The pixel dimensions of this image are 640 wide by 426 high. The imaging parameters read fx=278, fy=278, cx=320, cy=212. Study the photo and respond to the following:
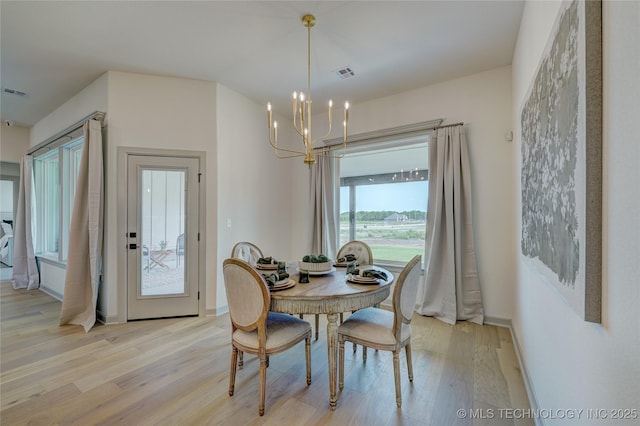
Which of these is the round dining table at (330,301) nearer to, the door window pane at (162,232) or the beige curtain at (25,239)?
the door window pane at (162,232)

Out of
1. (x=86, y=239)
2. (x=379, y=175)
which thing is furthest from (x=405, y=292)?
(x=86, y=239)

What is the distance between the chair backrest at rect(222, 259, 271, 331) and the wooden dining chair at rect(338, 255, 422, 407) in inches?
25.0

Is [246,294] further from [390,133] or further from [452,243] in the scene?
[390,133]

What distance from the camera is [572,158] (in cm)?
108

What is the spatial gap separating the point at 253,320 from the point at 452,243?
255 centimetres

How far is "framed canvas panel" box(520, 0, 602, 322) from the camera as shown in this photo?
36.2 inches

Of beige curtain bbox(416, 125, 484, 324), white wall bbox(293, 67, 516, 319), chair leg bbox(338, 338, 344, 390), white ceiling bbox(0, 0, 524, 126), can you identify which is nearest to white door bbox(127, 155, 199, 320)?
white ceiling bbox(0, 0, 524, 126)

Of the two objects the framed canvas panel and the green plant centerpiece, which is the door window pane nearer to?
the green plant centerpiece

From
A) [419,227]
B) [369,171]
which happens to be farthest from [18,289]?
[419,227]

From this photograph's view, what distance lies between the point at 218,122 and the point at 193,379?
2944 mm

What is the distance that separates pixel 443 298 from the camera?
3.42 meters

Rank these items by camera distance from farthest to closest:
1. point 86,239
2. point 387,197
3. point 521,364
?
point 387,197, point 86,239, point 521,364

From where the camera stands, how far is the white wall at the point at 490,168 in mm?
3203

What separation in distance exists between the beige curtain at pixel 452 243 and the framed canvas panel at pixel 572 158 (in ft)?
5.63
